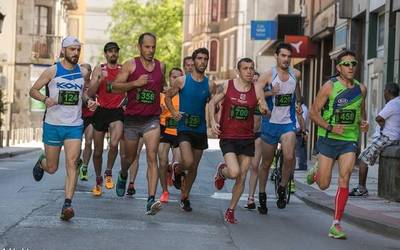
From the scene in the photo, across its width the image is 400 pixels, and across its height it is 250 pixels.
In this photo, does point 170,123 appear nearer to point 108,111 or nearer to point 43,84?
point 108,111

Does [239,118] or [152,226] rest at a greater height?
[239,118]

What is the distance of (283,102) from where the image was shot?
13.4 metres

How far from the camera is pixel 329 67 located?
1305 inches

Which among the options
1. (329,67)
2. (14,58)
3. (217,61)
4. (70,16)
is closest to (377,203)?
(329,67)

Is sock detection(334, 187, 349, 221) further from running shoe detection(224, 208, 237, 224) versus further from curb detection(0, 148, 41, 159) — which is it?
curb detection(0, 148, 41, 159)

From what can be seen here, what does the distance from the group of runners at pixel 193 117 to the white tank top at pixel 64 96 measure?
0.01 metres

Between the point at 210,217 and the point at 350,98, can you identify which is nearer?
the point at 350,98

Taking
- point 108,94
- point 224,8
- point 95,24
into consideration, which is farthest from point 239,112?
point 95,24

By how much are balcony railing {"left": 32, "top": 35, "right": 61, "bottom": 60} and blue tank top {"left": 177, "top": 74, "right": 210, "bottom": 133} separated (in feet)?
153

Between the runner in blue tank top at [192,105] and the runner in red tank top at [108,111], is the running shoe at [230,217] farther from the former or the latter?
the runner in red tank top at [108,111]

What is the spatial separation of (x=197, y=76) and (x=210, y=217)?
5.69 ft

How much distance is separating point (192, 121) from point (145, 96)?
0.73 metres

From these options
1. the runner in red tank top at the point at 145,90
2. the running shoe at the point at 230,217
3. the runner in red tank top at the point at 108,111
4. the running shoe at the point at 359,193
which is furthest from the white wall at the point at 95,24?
the running shoe at the point at 230,217

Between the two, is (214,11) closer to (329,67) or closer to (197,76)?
(329,67)
